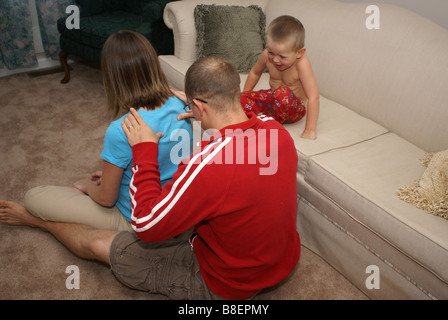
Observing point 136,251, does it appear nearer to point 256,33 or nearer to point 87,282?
point 87,282

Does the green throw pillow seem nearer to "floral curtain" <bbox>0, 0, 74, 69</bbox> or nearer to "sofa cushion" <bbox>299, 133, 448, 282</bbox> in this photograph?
"sofa cushion" <bbox>299, 133, 448, 282</bbox>

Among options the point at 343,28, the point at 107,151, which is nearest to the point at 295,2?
the point at 343,28

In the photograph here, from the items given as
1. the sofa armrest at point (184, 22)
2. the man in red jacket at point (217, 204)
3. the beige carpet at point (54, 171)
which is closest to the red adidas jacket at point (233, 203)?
the man in red jacket at point (217, 204)

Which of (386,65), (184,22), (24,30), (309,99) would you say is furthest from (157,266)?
(24,30)

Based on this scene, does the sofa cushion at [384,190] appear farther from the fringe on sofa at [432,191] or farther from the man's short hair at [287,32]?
the man's short hair at [287,32]

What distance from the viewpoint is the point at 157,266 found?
1.39 metres

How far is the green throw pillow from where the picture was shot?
241 centimetres

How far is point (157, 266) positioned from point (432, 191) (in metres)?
1.10

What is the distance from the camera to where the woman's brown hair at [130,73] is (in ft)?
4.43

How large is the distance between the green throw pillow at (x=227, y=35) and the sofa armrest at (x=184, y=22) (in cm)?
6

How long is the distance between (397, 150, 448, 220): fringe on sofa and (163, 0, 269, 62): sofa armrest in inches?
63.5

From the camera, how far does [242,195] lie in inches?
41.4

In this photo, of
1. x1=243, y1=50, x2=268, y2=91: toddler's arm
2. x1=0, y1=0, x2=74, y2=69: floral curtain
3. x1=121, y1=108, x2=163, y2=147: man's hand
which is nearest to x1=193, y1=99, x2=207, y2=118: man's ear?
x1=121, y1=108, x2=163, y2=147: man's hand
